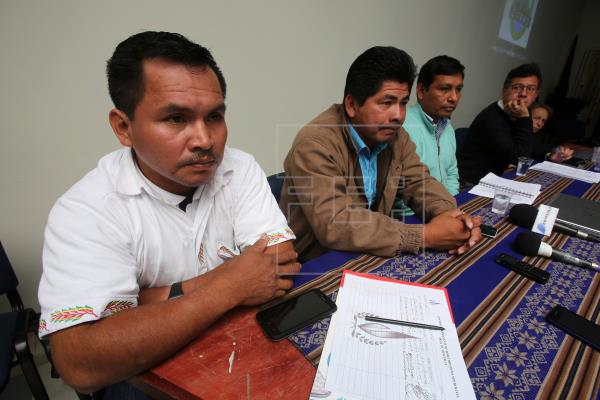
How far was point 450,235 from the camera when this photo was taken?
1020mm

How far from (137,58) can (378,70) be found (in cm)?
94

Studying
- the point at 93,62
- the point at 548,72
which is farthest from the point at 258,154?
the point at 548,72

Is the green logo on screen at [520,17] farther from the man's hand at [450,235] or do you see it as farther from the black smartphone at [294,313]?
the black smartphone at [294,313]

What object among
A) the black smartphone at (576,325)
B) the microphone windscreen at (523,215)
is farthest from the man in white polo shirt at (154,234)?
the microphone windscreen at (523,215)

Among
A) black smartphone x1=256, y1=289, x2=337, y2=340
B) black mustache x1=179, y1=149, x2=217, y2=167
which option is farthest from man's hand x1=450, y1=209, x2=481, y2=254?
black mustache x1=179, y1=149, x2=217, y2=167

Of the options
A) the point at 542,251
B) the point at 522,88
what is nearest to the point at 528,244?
the point at 542,251

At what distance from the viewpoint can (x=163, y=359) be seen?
23.0 inches

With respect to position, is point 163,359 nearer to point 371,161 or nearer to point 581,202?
point 371,161

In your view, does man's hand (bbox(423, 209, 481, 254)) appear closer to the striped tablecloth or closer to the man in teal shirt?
the striped tablecloth

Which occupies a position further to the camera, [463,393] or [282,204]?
[282,204]

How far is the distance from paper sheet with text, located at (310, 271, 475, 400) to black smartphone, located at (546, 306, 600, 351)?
0.83ft

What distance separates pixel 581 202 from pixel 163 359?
188cm

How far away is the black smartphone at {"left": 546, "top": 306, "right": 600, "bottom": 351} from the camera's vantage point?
69cm

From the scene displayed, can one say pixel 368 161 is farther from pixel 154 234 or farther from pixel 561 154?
pixel 561 154
